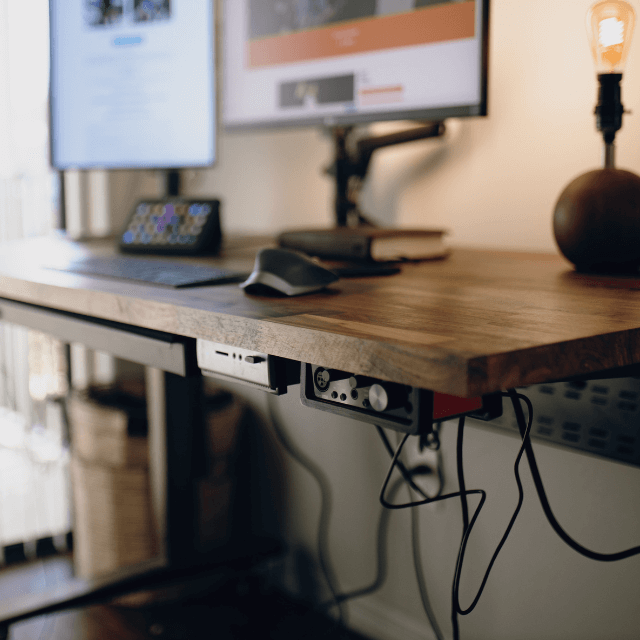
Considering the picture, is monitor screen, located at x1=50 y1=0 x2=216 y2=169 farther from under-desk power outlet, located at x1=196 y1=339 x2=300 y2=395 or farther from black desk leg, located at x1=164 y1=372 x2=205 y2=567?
under-desk power outlet, located at x1=196 y1=339 x2=300 y2=395

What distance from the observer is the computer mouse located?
28.2 inches

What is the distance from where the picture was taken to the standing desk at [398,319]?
466 mm

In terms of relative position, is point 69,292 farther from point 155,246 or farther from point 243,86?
point 243,86

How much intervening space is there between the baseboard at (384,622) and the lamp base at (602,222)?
2.92 feet

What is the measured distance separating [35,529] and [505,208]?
153cm

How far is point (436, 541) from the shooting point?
4.52 ft

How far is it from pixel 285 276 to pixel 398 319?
0.18 m

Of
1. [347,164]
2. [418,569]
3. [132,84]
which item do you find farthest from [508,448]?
[132,84]

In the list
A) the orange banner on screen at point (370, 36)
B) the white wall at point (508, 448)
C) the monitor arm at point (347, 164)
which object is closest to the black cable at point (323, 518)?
the white wall at point (508, 448)

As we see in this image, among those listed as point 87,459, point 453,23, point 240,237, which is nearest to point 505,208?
point 453,23

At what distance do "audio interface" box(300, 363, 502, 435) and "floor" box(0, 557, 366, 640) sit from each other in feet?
3.68

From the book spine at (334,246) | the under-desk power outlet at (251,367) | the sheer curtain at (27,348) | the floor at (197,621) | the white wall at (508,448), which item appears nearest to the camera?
the under-desk power outlet at (251,367)

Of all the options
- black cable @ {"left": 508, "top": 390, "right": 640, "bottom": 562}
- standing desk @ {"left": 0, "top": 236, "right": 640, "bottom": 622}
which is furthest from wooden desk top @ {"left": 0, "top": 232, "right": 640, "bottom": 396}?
black cable @ {"left": 508, "top": 390, "right": 640, "bottom": 562}

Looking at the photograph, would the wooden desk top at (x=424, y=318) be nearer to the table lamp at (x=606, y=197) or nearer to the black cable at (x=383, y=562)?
the table lamp at (x=606, y=197)
